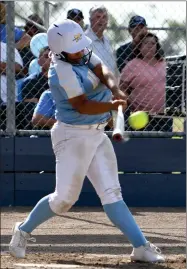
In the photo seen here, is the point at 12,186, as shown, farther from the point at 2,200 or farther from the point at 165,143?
the point at 165,143

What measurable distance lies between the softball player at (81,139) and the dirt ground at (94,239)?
0.65ft

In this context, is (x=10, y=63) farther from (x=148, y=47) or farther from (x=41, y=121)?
(x=148, y=47)

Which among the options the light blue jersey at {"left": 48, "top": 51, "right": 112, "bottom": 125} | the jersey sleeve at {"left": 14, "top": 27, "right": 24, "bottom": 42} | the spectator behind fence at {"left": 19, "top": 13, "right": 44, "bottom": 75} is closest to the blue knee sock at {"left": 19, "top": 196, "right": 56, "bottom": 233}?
the light blue jersey at {"left": 48, "top": 51, "right": 112, "bottom": 125}

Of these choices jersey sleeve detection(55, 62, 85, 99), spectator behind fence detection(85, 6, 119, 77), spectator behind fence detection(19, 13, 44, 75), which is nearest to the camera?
jersey sleeve detection(55, 62, 85, 99)

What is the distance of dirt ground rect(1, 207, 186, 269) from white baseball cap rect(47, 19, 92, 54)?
151 centimetres

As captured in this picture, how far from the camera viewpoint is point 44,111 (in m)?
8.77

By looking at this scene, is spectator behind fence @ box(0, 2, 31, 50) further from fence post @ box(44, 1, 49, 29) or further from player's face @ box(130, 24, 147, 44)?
player's face @ box(130, 24, 147, 44)

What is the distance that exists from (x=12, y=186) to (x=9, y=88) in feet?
3.62

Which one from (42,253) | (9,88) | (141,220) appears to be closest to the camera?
(42,253)

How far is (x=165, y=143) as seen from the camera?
29.9 feet

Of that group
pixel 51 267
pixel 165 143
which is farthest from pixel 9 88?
pixel 51 267

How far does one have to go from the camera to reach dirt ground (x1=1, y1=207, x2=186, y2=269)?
224 inches

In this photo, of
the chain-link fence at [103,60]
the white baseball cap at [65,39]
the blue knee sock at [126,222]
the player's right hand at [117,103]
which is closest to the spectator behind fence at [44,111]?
the chain-link fence at [103,60]

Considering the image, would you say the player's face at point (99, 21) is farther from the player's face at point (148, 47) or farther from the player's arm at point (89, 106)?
the player's arm at point (89, 106)
